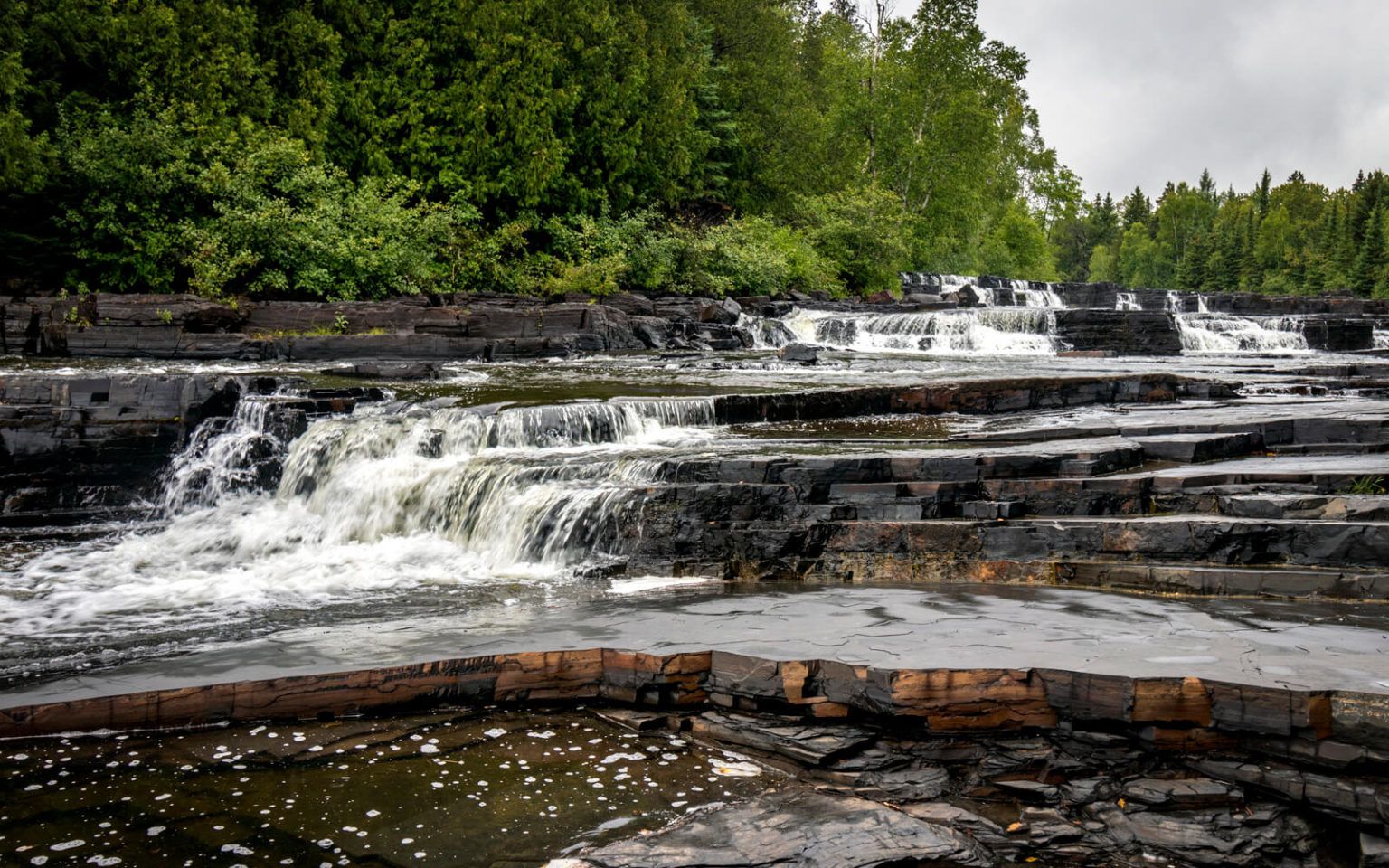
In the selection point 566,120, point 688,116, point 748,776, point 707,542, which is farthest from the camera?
point 688,116

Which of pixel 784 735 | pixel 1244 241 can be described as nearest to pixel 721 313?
pixel 784 735

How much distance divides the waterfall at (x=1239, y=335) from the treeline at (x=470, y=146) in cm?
1126

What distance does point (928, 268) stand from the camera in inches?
2073

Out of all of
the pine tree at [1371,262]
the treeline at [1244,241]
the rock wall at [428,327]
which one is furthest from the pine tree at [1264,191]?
the rock wall at [428,327]

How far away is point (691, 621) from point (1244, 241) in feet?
243

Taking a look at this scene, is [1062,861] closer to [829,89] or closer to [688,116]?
[688,116]

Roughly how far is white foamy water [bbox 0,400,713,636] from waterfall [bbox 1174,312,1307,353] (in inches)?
646

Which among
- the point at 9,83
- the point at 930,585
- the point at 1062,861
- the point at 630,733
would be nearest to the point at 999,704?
the point at 1062,861

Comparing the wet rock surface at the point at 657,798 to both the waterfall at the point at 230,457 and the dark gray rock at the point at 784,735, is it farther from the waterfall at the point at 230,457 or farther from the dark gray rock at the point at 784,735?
the waterfall at the point at 230,457

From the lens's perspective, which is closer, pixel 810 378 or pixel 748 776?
pixel 748 776

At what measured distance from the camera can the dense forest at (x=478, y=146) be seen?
2038cm

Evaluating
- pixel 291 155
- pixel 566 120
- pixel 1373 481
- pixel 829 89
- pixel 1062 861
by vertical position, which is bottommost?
pixel 1062 861

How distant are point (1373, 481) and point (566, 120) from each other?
83.6ft

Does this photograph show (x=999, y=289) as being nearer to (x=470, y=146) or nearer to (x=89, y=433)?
(x=470, y=146)
